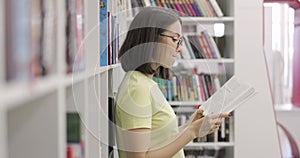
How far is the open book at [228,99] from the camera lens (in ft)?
5.48

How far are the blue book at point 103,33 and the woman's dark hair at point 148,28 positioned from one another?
64 mm

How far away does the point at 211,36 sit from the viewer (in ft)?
9.45

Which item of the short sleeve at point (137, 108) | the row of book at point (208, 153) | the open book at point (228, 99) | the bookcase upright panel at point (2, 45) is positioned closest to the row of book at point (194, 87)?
the row of book at point (208, 153)

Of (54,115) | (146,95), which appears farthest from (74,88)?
(146,95)

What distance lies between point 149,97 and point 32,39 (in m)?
0.88

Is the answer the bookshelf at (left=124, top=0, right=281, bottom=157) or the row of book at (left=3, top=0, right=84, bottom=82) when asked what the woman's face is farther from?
the bookshelf at (left=124, top=0, right=281, bottom=157)

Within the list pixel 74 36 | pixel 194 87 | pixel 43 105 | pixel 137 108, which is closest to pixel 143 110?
pixel 137 108

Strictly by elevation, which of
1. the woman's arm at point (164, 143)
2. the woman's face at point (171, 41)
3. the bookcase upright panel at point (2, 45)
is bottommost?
the woman's arm at point (164, 143)

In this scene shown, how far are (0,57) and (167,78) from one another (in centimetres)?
121

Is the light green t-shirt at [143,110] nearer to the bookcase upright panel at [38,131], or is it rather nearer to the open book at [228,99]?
the open book at [228,99]

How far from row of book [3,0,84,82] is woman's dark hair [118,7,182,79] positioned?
1.63ft

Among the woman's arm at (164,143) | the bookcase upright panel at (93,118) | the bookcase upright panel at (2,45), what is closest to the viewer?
the bookcase upright panel at (2,45)

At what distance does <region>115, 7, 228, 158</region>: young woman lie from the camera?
1470 millimetres

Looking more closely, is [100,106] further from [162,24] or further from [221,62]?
[221,62]
